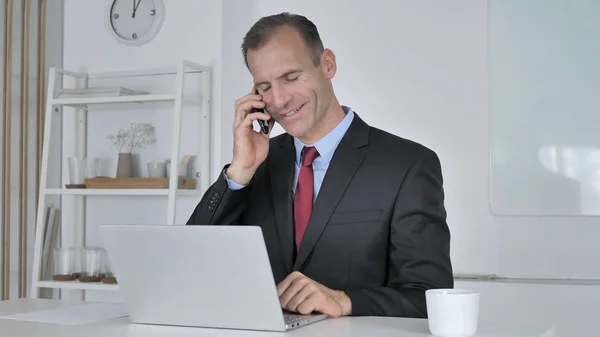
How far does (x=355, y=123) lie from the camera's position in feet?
7.29

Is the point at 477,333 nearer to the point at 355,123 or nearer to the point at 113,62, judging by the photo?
the point at 355,123

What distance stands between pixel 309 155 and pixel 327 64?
0.28 m

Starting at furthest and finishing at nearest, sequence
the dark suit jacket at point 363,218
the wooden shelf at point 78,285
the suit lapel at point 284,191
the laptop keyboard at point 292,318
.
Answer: the wooden shelf at point 78,285, the suit lapel at point 284,191, the dark suit jacket at point 363,218, the laptop keyboard at point 292,318

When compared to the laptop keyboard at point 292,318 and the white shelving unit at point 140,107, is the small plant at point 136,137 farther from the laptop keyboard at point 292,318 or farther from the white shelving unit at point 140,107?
the laptop keyboard at point 292,318

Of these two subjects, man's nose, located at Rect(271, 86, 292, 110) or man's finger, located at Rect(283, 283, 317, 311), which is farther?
man's nose, located at Rect(271, 86, 292, 110)

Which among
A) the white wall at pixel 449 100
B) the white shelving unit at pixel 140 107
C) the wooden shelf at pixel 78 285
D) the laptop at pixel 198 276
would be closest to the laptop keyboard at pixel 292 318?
the laptop at pixel 198 276

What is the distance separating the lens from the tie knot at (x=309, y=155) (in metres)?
2.19

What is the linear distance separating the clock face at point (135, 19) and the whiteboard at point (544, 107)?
5.58ft

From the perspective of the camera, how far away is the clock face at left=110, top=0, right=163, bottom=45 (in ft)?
13.4

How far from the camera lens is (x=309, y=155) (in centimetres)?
220

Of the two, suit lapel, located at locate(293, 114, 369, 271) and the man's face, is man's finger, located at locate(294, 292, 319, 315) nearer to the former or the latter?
suit lapel, located at locate(293, 114, 369, 271)

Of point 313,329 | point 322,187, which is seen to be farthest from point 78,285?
point 313,329

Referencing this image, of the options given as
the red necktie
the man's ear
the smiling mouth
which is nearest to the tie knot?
the red necktie

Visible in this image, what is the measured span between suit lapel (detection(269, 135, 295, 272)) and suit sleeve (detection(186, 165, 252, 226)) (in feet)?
0.34
